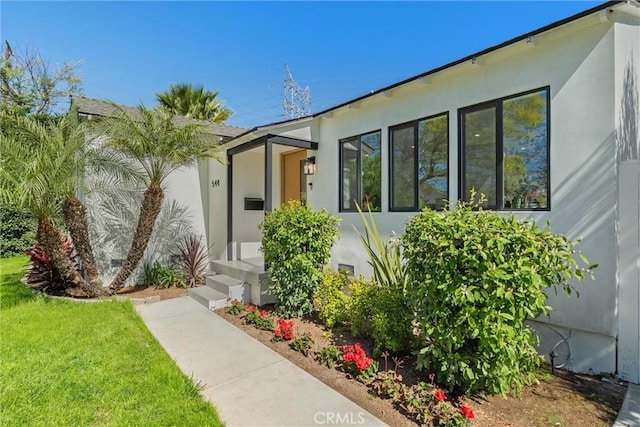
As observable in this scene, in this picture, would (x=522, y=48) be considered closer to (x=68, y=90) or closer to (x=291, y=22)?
(x=291, y=22)

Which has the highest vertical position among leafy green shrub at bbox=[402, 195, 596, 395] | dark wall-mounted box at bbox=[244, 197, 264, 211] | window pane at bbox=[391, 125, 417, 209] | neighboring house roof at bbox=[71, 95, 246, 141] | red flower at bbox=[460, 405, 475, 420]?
neighboring house roof at bbox=[71, 95, 246, 141]

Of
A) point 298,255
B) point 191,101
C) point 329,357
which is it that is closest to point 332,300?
point 298,255

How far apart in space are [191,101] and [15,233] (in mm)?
11295

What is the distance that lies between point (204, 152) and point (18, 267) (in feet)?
30.8

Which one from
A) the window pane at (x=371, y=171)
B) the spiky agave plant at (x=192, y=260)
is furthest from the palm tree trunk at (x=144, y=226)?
the window pane at (x=371, y=171)

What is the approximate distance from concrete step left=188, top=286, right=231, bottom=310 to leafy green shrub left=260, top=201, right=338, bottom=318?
4.85 feet

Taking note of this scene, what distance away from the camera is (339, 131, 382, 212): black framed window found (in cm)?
679

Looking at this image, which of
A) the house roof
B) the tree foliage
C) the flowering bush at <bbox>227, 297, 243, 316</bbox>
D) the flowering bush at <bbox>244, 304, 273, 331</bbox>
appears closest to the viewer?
the house roof

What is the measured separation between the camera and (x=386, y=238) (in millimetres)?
6344

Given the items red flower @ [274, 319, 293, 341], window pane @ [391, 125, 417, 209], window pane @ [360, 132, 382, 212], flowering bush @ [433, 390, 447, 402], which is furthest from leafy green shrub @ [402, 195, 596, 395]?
window pane @ [360, 132, 382, 212]

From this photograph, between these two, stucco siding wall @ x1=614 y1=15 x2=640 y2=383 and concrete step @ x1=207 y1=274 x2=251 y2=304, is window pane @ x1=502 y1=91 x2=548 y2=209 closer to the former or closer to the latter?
stucco siding wall @ x1=614 y1=15 x2=640 y2=383

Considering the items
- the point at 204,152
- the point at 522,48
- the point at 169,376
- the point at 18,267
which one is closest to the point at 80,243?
the point at 204,152

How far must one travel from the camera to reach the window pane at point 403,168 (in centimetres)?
609

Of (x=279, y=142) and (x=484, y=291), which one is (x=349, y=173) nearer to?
(x=279, y=142)
